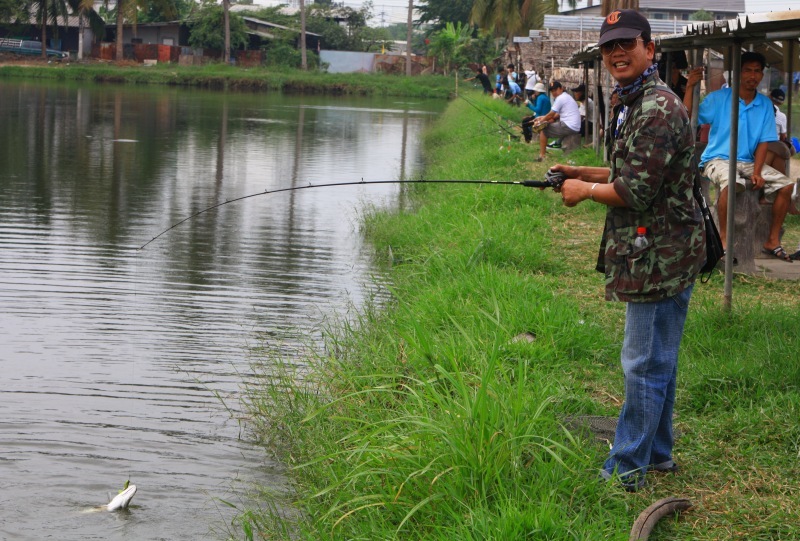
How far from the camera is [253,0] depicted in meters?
81.6

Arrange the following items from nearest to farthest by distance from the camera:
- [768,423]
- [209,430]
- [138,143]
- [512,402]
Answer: [512,402]
[768,423]
[209,430]
[138,143]

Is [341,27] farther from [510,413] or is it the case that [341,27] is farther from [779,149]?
[510,413]

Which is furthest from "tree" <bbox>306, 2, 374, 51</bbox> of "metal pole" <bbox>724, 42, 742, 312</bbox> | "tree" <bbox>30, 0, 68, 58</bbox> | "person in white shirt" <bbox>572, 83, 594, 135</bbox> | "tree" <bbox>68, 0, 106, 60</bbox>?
"metal pole" <bbox>724, 42, 742, 312</bbox>

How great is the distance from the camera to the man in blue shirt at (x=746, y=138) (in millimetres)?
7605

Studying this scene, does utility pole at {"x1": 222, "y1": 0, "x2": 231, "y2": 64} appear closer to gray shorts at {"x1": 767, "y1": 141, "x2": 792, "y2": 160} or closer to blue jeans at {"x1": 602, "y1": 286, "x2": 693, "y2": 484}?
gray shorts at {"x1": 767, "y1": 141, "x2": 792, "y2": 160}

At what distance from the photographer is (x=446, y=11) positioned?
66312mm

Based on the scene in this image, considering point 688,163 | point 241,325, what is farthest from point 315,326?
point 688,163

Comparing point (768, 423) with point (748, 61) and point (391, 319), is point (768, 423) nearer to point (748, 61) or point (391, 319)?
point (391, 319)

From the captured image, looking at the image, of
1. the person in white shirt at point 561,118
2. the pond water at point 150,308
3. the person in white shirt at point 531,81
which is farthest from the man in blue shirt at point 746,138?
the person in white shirt at point 531,81

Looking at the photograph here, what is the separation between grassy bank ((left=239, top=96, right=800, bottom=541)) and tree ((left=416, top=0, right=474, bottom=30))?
5944cm

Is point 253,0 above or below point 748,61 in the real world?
above

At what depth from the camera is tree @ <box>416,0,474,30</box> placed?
6556 centimetres

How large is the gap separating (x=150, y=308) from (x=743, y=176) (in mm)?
4593

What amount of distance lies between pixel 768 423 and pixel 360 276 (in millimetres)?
5342
